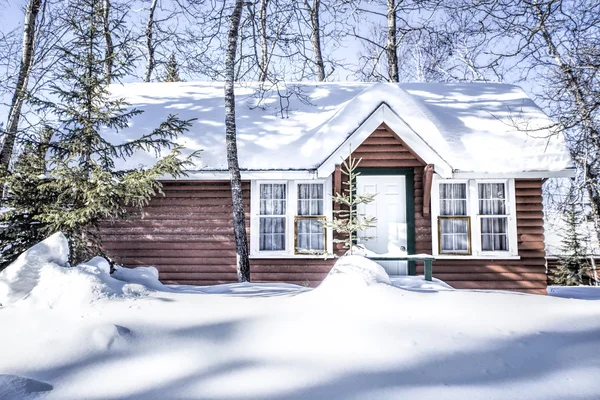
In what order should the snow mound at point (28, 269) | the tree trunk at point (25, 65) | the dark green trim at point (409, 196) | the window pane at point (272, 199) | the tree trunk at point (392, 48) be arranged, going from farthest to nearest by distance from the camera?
the tree trunk at point (392, 48)
the tree trunk at point (25, 65)
the window pane at point (272, 199)
the dark green trim at point (409, 196)
the snow mound at point (28, 269)

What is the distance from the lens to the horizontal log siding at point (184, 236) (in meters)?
9.02

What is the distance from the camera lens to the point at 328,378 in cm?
259

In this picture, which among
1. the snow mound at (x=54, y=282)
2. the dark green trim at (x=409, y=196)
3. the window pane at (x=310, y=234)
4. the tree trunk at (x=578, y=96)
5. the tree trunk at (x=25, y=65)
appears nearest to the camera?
the snow mound at (x=54, y=282)

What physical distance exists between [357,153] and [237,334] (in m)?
6.22

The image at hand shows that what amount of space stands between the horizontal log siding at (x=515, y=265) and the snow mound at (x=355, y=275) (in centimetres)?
422

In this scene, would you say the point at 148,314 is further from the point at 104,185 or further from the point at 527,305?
the point at 104,185

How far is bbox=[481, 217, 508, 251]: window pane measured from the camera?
884 cm

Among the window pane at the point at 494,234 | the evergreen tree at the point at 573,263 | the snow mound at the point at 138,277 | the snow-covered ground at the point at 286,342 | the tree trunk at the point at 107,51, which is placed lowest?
the evergreen tree at the point at 573,263

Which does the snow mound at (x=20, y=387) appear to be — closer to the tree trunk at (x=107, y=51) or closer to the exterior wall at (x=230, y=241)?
the exterior wall at (x=230, y=241)

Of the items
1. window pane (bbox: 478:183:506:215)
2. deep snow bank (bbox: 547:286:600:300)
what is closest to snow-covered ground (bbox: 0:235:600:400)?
window pane (bbox: 478:183:506:215)

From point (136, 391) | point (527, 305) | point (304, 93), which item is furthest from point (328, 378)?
point (304, 93)

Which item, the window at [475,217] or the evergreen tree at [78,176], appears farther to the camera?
the window at [475,217]

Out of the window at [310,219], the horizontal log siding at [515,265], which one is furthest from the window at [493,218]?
the window at [310,219]

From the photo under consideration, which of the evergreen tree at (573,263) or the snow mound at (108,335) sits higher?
the snow mound at (108,335)
